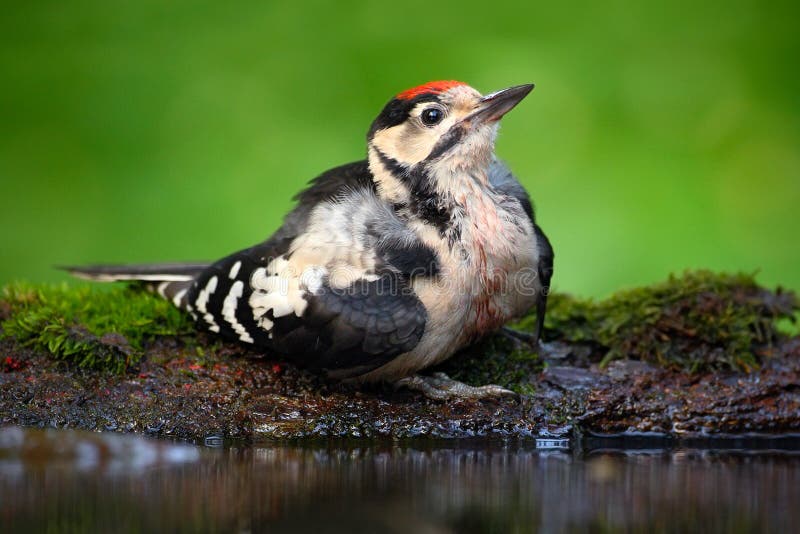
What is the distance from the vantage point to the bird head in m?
4.61

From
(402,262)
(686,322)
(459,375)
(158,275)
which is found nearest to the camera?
(402,262)

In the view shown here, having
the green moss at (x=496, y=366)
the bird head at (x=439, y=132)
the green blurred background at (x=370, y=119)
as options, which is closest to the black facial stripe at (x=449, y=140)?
the bird head at (x=439, y=132)

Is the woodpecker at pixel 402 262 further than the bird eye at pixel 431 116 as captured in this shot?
No

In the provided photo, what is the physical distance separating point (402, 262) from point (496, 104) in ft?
3.09

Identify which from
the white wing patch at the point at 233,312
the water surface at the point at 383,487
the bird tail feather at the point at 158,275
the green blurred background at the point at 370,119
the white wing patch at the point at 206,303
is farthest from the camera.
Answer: the green blurred background at the point at 370,119

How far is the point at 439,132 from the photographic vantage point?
464cm

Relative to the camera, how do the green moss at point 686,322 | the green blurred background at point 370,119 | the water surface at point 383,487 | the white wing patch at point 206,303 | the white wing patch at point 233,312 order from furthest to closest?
the green blurred background at point 370,119 < the green moss at point 686,322 < the white wing patch at point 206,303 < the white wing patch at point 233,312 < the water surface at point 383,487

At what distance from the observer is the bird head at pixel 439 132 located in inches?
181

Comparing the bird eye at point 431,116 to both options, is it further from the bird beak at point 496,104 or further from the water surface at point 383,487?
the water surface at point 383,487

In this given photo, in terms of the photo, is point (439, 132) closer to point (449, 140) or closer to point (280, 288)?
point (449, 140)

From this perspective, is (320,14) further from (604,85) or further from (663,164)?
(663,164)

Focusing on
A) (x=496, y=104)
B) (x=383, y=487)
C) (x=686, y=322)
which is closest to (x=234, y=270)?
(x=496, y=104)

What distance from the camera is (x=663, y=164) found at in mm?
7770

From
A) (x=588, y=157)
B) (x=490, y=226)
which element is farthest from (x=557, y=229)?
(x=490, y=226)
